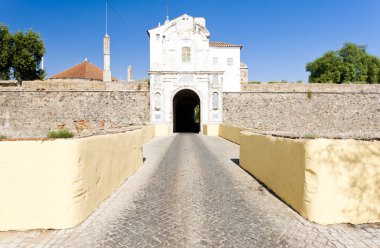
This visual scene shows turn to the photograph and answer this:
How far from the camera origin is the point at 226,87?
132 ft

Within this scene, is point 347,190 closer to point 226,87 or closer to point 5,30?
point 226,87

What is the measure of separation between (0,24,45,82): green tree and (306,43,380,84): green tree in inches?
2275

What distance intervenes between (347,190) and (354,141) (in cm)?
102

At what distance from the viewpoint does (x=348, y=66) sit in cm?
5709

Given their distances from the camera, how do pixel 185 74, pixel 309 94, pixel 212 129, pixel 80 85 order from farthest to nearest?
pixel 309 94, pixel 80 85, pixel 185 74, pixel 212 129

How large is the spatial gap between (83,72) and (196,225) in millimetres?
46415

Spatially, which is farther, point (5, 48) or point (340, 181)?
point (5, 48)

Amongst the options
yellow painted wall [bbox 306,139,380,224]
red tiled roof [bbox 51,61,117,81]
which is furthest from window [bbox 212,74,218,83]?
yellow painted wall [bbox 306,139,380,224]

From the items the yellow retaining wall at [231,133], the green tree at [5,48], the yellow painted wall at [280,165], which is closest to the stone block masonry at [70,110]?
the green tree at [5,48]

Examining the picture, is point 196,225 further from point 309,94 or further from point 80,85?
point 309,94

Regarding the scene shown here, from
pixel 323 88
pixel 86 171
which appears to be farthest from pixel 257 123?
pixel 86 171

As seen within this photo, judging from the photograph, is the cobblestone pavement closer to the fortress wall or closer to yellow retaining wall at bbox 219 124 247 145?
yellow retaining wall at bbox 219 124 247 145

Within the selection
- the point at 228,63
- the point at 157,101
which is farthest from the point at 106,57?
the point at 228,63

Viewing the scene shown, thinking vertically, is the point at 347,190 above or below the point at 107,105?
below
